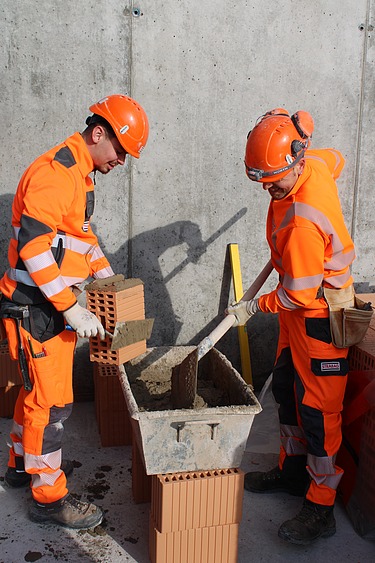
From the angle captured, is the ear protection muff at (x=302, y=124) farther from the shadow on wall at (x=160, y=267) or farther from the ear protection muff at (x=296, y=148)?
the shadow on wall at (x=160, y=267)

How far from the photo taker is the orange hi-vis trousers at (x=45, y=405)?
2.88m

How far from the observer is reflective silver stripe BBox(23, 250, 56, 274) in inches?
104

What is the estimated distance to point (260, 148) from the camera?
2.72m

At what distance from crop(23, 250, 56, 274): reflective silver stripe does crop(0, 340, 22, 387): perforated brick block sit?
5.21ft

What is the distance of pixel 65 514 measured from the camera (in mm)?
3021

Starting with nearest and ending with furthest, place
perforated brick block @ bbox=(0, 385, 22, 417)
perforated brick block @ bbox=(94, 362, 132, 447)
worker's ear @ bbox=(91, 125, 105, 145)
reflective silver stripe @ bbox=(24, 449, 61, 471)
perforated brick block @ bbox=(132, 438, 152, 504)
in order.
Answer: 1. worker's ear @ bbox=(91, 125, 105, 145)
2. reflective silver stripe @ bbox=(24, 449, 61, 471)
3. perforated brick block @ bbox=(132, 438, 152, 504)
4. perforated brick block @ bbox=(94, 362, 132, 447)
5. perforated brick block @ bbox=(0, 385, 22, 417)

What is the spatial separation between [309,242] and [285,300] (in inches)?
13.8

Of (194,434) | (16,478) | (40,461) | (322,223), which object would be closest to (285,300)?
(322,223)

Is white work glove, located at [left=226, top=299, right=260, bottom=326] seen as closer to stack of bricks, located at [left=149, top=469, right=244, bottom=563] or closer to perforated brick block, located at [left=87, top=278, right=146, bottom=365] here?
perforated brick block, located at [left=87, top=278, right=146, bottom=365]

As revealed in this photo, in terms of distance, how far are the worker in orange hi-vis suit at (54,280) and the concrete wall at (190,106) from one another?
1203mm

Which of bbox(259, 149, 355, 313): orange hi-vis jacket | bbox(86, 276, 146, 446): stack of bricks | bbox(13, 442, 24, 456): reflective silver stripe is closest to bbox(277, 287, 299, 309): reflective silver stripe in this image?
bbox(259, 149, 355, 313): orange hi-vis jacket

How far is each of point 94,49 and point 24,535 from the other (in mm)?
3285

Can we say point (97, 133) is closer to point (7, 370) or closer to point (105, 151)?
point (105, 151)

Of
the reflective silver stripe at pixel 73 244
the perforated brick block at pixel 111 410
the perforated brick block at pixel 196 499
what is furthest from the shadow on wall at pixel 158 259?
the perforated brick block at pixel 196 499
